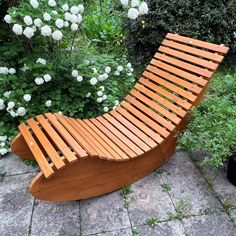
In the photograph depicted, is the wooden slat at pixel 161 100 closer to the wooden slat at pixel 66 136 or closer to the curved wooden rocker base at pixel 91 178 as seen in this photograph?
the curved wooden rocker base at pixel 91 178

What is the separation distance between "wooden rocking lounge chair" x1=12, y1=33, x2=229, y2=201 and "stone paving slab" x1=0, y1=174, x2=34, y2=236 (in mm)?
243

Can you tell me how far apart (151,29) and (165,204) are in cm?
269

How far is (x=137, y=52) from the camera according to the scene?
4.84 metres

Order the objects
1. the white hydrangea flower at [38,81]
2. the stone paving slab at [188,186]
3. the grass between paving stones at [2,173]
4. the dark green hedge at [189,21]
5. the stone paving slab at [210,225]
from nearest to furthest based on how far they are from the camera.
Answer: the stone paving slab at [210,225] < the stone paving slab at [188,186] < the grass between paving stones at [2,173] < the white hydrangea flower at [38,81] < the dark green hedge at [189,21]

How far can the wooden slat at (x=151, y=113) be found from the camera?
2856 mm

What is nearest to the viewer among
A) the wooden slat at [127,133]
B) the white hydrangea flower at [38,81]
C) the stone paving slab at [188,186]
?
the stone paving slab at [188,186]

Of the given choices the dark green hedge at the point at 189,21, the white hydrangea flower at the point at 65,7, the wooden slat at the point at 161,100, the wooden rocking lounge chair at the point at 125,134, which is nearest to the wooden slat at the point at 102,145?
the wooden rocking lounge chair at the point at 125,134

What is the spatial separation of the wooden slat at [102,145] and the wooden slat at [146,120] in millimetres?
473

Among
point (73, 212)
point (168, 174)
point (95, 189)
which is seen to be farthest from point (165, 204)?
point (73, 212)

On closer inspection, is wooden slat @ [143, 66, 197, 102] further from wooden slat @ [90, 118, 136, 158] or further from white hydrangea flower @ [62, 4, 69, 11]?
white hydrangea flower @ [62, 4, 69, 11]

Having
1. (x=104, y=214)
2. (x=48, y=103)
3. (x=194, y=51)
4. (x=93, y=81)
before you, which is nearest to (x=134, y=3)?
(x=194, y=51)

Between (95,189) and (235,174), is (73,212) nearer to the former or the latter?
(95,189)

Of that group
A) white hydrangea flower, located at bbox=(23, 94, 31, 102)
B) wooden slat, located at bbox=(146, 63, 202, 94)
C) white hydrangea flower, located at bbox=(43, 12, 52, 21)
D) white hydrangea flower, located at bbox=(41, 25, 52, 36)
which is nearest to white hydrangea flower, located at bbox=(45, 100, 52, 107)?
white hydrangea flower, located at bbox=(23, 94, 31, 102)

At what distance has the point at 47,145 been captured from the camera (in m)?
2.46
